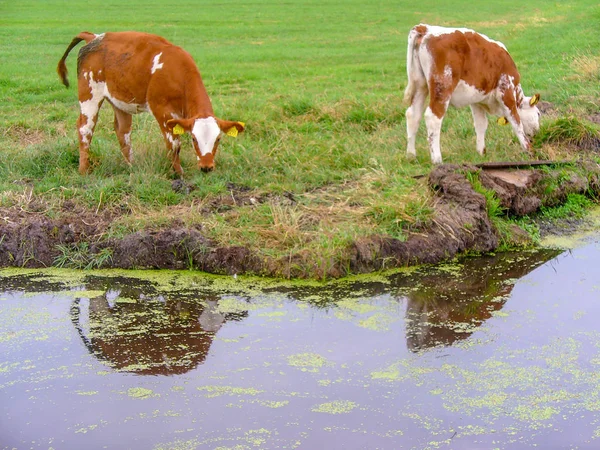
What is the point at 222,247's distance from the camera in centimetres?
770

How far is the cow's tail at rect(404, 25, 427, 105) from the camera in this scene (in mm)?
9711

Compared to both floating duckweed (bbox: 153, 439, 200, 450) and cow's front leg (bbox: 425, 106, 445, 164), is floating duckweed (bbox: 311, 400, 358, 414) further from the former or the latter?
cow's front leg (bbox: 425, 106, 445, 164)

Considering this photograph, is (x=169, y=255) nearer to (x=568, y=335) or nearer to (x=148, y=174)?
(x=148, y=174)

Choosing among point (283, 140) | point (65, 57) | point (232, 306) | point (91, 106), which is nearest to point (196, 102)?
point (91, 106)

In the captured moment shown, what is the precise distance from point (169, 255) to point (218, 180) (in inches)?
62.5

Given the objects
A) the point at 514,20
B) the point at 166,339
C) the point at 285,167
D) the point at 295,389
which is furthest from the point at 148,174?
the point at 514,20

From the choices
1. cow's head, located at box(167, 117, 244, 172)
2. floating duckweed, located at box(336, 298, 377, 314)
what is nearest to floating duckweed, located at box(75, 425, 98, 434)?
floating duckweed, located at box(336, 298, 377, 314)

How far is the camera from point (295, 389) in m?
5.53

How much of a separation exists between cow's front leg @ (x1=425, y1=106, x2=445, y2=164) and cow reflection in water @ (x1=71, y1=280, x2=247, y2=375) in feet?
12.3

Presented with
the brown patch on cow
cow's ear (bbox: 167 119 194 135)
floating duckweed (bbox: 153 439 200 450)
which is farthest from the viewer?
the brown patch on cow

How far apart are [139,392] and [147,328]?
1.08m

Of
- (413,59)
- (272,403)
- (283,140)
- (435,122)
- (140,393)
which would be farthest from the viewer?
(283,140)

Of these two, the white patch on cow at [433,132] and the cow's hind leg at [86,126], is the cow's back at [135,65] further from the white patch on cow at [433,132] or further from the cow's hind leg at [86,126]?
the white patch on cow at [433,132]

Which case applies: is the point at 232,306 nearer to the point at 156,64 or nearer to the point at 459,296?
the point at 459,296
